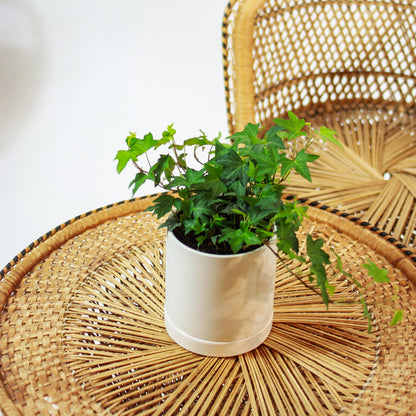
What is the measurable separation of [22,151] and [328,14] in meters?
1.16

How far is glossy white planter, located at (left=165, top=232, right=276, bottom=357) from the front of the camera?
736mm

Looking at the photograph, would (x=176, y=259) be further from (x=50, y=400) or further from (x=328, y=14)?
(x=328, y=14)

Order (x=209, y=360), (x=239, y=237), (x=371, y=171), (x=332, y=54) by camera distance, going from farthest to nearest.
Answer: (x=332, y=54) → (x=371, y=171) → (x=209, y=360) → (x=239, y=237)

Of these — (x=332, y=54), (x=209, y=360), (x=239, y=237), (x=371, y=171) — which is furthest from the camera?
(x=332, y=54)

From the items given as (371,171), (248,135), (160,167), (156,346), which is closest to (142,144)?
(160,167)

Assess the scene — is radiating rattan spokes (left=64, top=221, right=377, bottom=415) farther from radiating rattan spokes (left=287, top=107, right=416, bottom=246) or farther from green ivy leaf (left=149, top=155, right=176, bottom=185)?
radiating rattan spokes (left=287, top=107, right=416, bottom=246)

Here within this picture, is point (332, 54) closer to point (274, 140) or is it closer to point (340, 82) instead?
point (340, 82)

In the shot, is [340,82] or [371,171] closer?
[371,171]

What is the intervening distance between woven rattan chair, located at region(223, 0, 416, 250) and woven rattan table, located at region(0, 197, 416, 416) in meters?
0.34

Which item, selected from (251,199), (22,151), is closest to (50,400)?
(251,199)

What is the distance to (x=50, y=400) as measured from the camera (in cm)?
75

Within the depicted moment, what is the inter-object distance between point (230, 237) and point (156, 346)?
0.24 meters

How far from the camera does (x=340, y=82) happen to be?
1613 millimetres

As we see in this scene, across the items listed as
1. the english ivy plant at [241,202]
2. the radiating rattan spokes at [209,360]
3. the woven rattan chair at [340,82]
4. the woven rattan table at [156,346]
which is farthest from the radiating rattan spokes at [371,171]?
the english ivy plant at [241,202]
